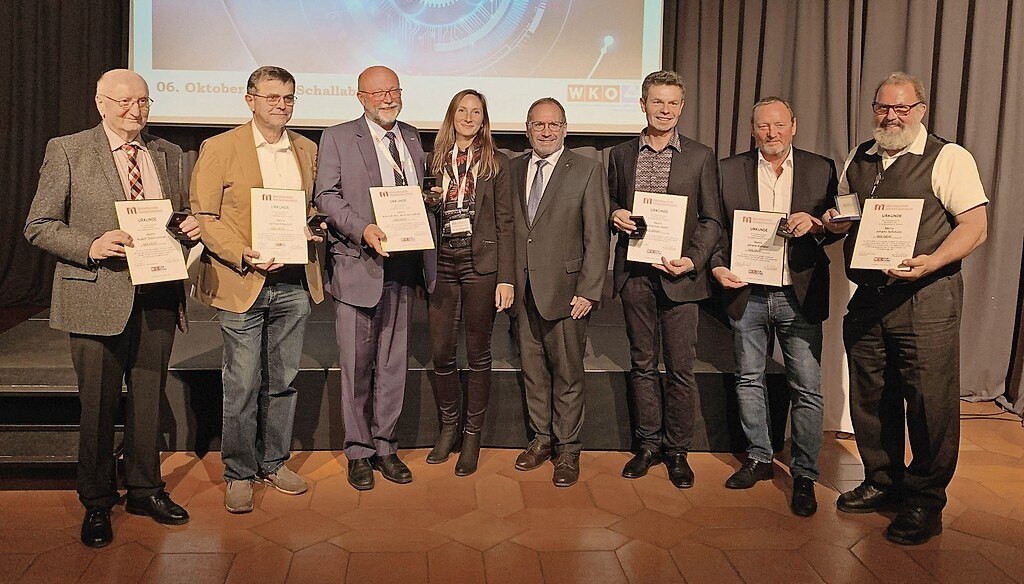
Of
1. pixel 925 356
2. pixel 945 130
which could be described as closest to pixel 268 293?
pixel 925 356

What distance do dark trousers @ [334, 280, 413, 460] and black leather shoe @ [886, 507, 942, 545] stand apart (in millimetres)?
→ 1968

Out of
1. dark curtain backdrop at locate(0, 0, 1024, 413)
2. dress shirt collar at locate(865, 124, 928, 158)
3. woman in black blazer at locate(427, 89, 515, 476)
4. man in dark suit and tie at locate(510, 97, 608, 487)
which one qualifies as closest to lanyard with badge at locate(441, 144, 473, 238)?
woman in black blazer at locate(427, 89, 515, 476)

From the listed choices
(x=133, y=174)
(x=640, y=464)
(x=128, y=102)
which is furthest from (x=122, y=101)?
(x=640, y=464)

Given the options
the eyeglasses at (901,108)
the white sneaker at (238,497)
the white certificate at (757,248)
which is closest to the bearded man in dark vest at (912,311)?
the eyeglasses at (901,108)

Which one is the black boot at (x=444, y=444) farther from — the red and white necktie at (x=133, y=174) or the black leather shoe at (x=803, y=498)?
the red and white necktie at (x=133, y=174)

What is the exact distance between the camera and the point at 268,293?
3.08 metres

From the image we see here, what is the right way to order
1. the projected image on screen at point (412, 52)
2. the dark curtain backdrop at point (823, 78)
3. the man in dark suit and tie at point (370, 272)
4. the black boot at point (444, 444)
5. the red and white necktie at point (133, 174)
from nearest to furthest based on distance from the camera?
the red and white necktie at point (133, 174) < the man in dark suit and tie at point (370, 272) < the black boot at point (444, 444) < the dark curtain backdrop at point (823, 78) < the projected image on screen at point (412, 52)

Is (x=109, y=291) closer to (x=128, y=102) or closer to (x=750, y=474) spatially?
(x=128, y=102)

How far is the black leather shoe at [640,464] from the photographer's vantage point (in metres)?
3.52

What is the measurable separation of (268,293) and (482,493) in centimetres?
117

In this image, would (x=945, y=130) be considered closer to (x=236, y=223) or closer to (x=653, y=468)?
(x=653, y=468)

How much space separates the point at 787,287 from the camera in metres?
3.24

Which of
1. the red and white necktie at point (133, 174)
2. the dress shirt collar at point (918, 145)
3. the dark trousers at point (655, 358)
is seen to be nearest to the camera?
the red and white necktie at point (133, 174)

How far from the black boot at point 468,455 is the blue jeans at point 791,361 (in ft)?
3.79
